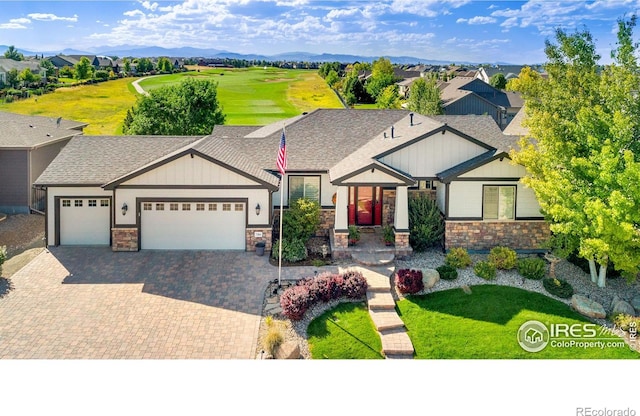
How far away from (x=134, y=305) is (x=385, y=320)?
6.86 m

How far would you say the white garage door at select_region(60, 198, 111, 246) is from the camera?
58.7ft

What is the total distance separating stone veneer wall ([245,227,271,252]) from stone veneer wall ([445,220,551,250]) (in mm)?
6814

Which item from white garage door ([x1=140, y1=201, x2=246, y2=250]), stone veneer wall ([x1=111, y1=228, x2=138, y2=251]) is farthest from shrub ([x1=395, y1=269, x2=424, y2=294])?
stone veneer wall ([x1=111, y1=228, x2=138, y2=251])

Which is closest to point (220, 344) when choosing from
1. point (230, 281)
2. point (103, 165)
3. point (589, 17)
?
point (230, 281)

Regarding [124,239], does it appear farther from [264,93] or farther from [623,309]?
[264,93]

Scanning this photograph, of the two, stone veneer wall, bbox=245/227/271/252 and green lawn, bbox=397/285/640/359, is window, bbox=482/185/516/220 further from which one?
stone veneer wall, bbox=245/227/271/252

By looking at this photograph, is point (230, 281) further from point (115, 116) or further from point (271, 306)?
point (115, 116)

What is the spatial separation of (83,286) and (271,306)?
5837mm

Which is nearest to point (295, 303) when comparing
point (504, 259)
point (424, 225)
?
point (424, 225)

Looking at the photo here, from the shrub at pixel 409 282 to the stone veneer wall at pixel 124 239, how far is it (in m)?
9.41

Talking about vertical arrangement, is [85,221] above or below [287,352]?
above

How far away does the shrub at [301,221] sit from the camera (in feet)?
59.0

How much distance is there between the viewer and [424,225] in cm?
1769

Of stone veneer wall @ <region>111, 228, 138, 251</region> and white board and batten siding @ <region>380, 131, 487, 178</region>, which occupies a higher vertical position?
white board and batten siding @ <region>380, 131, 487, 178</region>
